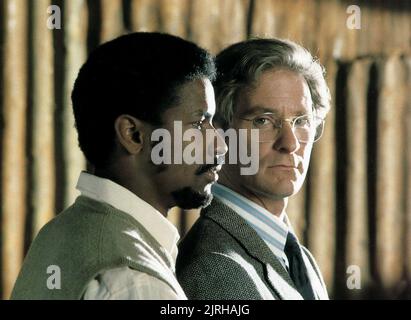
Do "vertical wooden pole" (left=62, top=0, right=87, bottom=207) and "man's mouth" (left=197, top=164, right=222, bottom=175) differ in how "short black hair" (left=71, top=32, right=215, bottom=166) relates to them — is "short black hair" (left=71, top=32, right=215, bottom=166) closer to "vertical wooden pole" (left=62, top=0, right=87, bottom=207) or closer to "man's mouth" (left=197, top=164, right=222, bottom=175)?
"man's mouth" (left=197, top=164, right=222, bottom=175)

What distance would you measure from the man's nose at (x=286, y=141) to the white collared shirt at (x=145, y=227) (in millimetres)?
482

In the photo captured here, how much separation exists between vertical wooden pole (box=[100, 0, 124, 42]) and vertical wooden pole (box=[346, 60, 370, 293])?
2.98ft

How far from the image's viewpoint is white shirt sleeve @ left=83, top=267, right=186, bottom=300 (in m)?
1.21

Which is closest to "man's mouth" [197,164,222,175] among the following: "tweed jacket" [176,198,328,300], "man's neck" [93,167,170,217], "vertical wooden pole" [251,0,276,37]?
"man's neck" [93,167,170,217]

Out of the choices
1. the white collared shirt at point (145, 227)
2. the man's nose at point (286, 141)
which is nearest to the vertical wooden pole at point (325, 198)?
the man's nose at point (286, 141)

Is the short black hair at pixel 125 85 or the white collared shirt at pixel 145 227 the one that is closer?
the white collared shirt at pixel 145 227

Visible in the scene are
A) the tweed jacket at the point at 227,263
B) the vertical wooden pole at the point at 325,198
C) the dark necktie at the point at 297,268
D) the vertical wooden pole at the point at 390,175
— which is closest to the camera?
the tweed jacket at the point at 227,263

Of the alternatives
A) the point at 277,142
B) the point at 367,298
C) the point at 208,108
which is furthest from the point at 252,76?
the point at 367,298

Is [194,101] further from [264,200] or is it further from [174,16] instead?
[174,16]

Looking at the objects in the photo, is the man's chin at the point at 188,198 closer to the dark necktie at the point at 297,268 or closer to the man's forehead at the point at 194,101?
the man's forehead at the point at 194,101

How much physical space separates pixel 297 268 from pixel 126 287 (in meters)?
0.72

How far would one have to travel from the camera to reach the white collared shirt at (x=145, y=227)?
47.8 inches

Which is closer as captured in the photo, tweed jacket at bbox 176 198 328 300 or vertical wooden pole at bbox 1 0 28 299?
tweed jacket at bbox 176 198 328 300
